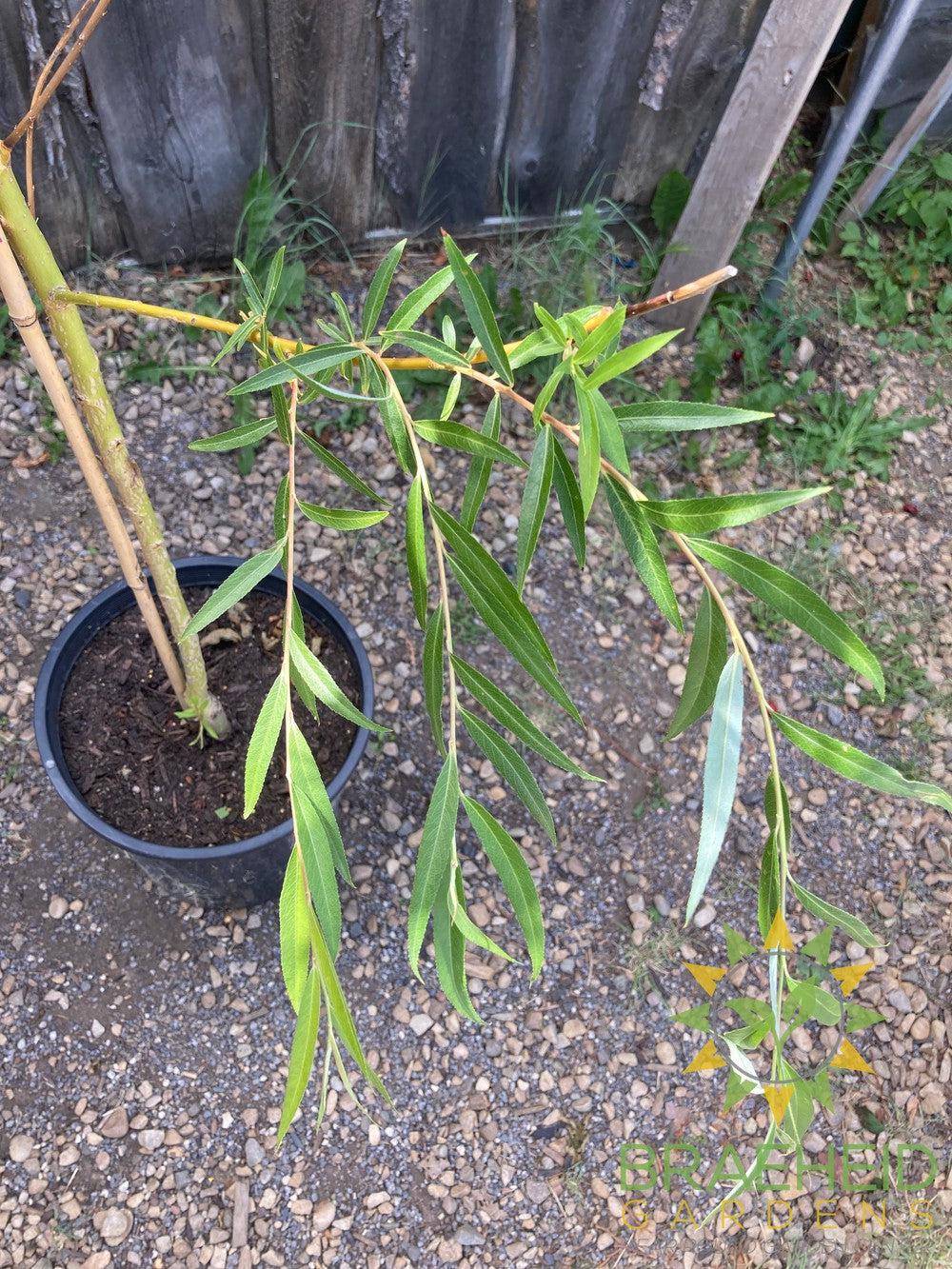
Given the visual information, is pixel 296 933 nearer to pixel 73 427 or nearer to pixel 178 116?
pixel 73 427

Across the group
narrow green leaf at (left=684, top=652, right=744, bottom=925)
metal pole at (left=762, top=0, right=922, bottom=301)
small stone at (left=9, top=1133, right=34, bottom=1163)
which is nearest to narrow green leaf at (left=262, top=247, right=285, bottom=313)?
narrow green leaf at (left=684, top=652, right=744, bottom=925)

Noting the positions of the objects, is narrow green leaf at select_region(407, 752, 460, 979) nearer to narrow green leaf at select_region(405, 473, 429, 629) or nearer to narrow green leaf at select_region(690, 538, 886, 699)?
narrow green leaf at select_region(405, 473, 429, 629)

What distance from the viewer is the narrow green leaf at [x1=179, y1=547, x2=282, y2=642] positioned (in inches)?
39.0

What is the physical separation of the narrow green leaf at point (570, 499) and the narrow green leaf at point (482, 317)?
0.30 ft

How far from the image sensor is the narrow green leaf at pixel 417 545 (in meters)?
0.93

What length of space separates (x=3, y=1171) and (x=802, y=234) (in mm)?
2664

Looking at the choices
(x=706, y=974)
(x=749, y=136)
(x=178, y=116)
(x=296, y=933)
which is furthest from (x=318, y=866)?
(x=749, y=136)

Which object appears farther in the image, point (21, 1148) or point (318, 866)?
point (21, 1148)

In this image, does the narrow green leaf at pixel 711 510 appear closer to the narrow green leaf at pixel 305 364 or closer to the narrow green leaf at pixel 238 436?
the narrow green leaf at pixel 305 364

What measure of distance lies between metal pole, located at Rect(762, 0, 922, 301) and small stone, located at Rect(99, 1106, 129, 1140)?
2.39 metres

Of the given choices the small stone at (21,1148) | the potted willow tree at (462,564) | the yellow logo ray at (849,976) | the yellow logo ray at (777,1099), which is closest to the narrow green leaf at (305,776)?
the potted willow tree at (462,564)

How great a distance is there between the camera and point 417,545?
0.97m

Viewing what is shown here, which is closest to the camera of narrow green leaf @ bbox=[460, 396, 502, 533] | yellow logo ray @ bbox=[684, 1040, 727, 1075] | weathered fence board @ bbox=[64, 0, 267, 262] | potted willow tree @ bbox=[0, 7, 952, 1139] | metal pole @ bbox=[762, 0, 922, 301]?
potted willow tree @ bbox=[0, 7, 952, 1139]

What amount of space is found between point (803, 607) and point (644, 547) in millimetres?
159
